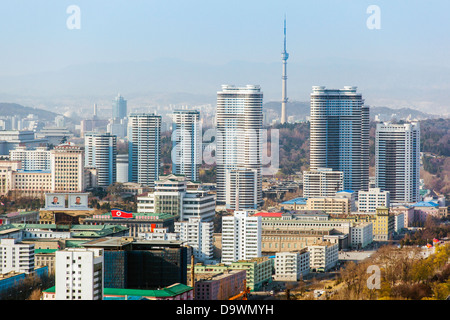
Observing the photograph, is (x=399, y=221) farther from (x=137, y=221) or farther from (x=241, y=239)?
(x=241, y=239)

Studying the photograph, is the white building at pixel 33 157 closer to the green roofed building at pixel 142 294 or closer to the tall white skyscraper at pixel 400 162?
the tall white skyscraper at pixel 400 162

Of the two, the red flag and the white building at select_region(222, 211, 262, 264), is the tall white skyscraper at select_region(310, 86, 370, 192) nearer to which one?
the red flag

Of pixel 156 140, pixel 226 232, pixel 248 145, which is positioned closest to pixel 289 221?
pixel 226 232

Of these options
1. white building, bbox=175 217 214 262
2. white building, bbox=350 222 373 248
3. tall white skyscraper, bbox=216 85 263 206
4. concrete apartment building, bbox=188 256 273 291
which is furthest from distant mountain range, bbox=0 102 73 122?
concrete apartment building, bbox=188 256 273 291

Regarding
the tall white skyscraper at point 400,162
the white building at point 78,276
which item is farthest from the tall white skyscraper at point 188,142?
the white building at point 78,276

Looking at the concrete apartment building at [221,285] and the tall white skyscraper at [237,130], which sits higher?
the tall white skyscraper at [237,130]

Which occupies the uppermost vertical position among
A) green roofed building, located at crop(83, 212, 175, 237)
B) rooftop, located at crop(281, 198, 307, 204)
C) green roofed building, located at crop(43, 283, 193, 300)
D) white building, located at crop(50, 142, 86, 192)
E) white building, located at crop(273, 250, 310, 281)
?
white building, located at crop(50, 142, 86, 192)
